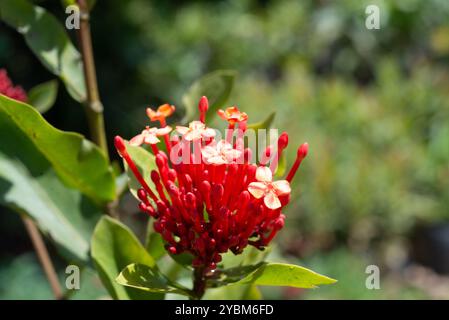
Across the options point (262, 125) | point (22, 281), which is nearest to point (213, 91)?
point (262, 125)

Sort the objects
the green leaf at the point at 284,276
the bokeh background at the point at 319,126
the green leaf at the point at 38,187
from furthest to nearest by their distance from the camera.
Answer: the bokeh background at the point at 319,126 < the green leaf at the point at 38,187 < the green leaf at the point at 284,276

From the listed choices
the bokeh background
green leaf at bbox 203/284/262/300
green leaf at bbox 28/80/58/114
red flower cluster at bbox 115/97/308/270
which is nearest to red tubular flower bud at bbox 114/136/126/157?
red flower cluster at bbox 115/97/308/270

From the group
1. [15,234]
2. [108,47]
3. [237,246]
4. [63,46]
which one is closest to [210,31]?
[108,47]

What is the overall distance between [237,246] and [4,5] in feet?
1.52

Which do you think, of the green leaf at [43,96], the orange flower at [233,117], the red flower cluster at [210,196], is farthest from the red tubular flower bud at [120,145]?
the green leaf at [43,96]

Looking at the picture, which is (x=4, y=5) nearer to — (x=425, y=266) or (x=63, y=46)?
(x=63, y=46)

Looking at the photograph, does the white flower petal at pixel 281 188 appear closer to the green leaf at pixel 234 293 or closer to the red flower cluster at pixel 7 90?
the green leaf at pixel 234 293

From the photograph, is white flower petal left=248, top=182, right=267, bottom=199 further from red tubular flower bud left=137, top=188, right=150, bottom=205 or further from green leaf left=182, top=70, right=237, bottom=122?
green leaf left=182, top=70, right=237, bottom=122

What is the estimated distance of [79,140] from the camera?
81 cm

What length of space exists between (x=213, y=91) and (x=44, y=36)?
25cm

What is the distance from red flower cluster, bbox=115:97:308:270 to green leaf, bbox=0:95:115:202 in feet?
0.34

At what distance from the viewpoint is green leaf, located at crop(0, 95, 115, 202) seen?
744 mm

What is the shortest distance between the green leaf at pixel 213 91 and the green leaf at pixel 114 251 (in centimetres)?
20

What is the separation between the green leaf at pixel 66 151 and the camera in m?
0.74
